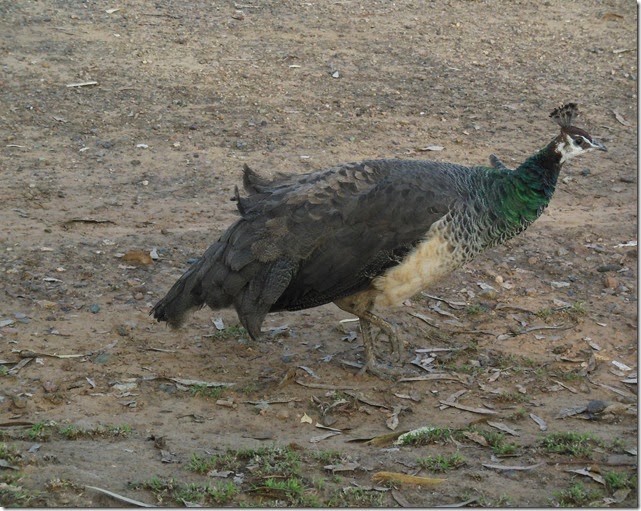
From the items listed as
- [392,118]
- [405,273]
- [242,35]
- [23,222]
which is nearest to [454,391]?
[405,273]

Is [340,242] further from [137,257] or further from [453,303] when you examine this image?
[137,257]

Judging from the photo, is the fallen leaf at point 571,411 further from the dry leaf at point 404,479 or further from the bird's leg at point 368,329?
the dry leaf at point 404,479

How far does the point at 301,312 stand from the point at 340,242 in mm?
1436

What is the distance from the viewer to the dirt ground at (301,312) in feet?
16.3

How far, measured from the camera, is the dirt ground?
196 inches

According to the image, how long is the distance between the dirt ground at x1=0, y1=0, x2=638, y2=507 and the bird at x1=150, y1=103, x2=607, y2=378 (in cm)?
65

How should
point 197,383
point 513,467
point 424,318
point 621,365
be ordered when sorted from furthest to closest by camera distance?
point 424,318, point 621,365, point 197,383, point 513,467

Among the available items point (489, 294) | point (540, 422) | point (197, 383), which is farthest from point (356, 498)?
point (489, 294)

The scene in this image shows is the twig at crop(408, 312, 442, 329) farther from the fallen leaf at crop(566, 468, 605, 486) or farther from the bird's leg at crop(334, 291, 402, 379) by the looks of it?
the fallen leaf at crop(566, 468, 605, 486)

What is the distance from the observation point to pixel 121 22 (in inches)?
470

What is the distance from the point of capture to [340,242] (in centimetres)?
589

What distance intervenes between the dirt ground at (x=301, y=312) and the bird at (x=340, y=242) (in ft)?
2.13

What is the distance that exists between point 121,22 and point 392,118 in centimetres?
420

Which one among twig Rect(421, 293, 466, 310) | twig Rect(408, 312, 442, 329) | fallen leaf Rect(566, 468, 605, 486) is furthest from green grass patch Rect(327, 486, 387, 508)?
twig Rect(421, 293, 466, 310)
